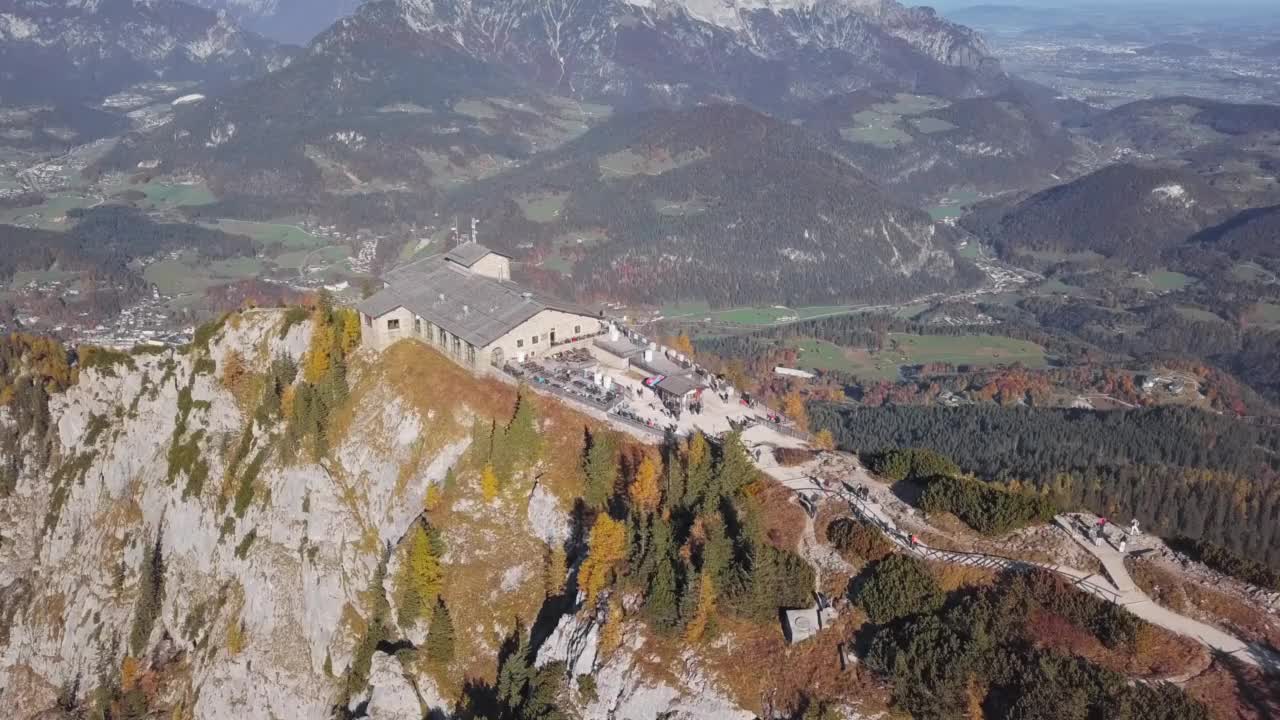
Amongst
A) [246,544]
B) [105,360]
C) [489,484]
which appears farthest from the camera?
[105,360]

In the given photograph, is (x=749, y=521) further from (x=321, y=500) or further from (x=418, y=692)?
(x=321, y=500)

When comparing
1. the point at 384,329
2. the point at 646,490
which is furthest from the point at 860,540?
the point at 384,329

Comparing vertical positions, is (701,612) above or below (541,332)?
below

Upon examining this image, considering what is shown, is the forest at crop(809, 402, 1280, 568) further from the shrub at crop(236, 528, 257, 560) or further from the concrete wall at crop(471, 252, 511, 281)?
the shrub at crop(236, 528, 257, 560)

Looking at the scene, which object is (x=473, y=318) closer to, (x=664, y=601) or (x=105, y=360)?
(x=664, y=601)

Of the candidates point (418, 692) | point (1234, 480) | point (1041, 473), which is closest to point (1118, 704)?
point (418, 692)

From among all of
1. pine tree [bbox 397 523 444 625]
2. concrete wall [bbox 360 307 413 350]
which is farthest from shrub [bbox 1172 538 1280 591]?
concrete wall [bbox 360 307 413 350]
